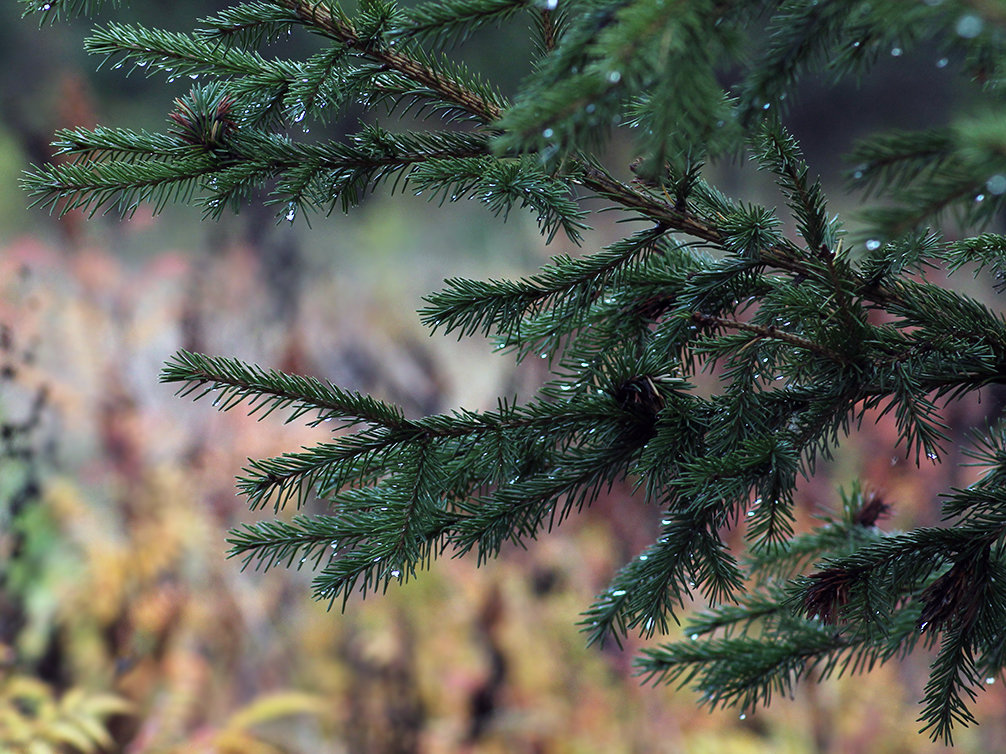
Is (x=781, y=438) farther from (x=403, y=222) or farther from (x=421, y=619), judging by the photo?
(x=403, y=222)

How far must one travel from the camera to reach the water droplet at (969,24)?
274mm

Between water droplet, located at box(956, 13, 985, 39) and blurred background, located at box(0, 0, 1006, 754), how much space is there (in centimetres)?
168

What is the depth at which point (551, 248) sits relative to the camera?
2215 mm

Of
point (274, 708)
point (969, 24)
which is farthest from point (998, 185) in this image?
point (274, 708)

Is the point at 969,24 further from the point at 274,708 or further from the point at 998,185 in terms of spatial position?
the point at 274,708

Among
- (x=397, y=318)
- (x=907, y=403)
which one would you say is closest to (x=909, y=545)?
(x=907, y=403)

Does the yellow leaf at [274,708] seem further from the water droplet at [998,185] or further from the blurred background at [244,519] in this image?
the water droplet at [998,185]

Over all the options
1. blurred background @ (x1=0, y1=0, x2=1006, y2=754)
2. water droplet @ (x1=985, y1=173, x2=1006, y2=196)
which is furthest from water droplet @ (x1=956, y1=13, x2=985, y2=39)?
blurred background @ (x1=0, y1=0, x2=1006, y2=754)

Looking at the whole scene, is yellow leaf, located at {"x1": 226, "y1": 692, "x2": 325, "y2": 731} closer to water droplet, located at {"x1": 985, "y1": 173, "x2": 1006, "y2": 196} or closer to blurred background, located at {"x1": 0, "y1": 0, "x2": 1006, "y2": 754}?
blurred background, located at {"x1": 0, "y1": 0, "x2": 1006, "y2": 754}

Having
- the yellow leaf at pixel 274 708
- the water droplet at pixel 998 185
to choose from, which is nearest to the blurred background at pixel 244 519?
the yellow leaf at pixel 274 708

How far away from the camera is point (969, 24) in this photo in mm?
276

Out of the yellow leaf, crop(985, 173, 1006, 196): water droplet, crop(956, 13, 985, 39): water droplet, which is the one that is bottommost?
the yellow leaf

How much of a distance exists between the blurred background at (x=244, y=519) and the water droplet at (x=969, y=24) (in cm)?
168

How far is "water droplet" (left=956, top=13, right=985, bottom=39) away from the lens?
0.90 feet
